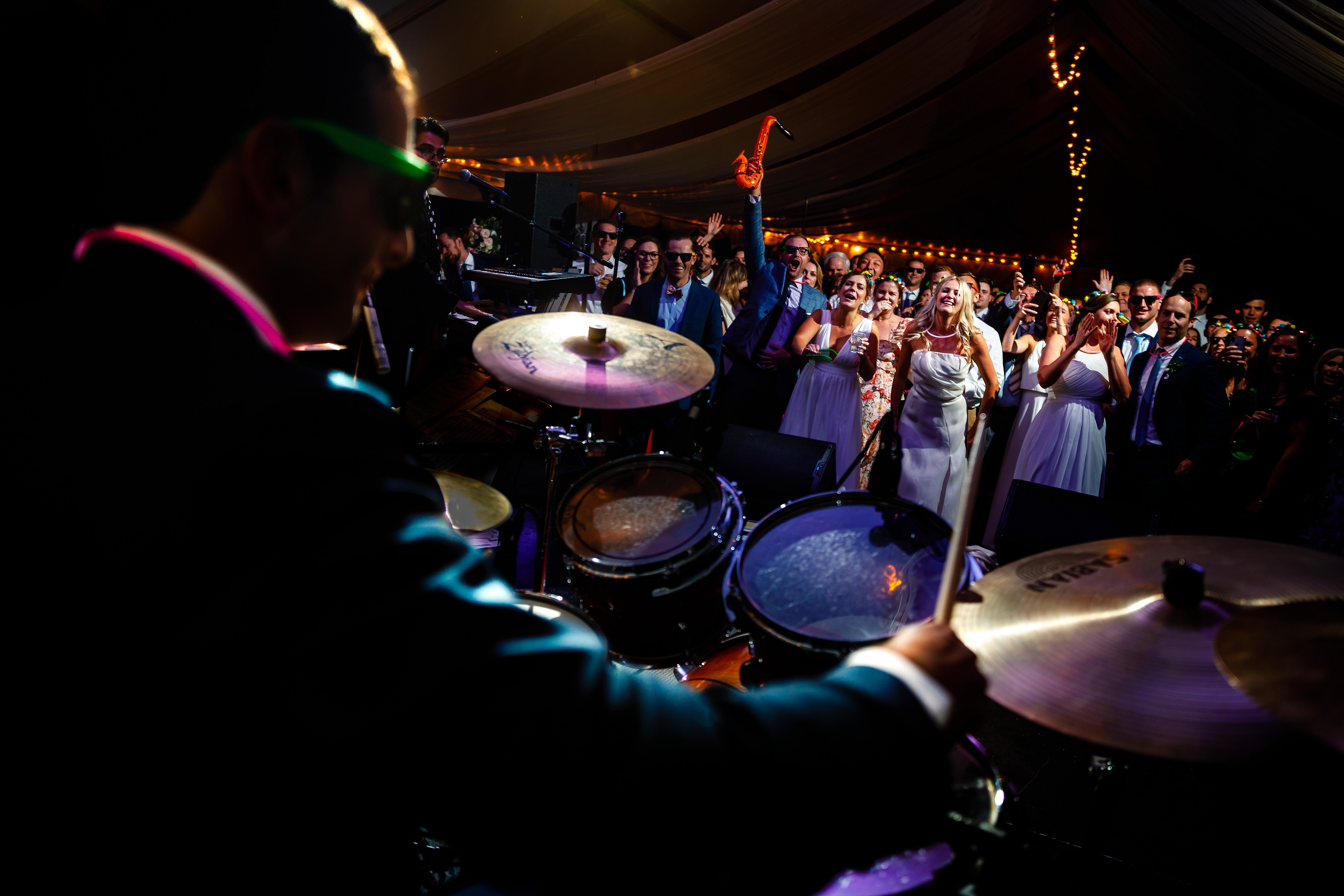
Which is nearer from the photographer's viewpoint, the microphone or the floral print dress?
the microphone

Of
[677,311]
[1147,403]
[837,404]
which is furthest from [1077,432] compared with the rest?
[677,311]

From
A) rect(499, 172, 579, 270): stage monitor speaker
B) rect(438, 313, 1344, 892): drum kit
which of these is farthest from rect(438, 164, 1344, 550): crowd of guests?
rect(438, 313, 1344, 892): drum kit

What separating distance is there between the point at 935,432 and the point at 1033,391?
136 cm

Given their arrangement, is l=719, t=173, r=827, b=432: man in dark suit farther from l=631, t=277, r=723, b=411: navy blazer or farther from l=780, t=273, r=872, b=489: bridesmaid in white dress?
l=631, t=277, r=723, b=411: navy blazer

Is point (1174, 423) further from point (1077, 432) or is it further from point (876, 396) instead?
point (876, 396)

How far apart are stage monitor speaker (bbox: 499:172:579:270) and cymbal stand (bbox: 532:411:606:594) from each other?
10.9 feet

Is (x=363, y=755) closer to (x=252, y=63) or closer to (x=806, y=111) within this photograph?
(x=252, y=63)

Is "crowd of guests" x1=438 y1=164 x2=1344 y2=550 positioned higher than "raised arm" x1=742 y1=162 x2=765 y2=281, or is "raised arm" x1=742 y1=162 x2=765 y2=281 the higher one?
"raised arm" x1=742 y1=162 x2=765 y2=281

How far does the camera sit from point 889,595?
1.77 m

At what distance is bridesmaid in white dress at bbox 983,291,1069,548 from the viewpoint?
17.5 feet

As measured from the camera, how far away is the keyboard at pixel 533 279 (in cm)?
430

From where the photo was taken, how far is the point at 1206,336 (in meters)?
6.77

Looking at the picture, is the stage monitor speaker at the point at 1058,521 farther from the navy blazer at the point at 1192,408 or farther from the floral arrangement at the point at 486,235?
the floral arrangement at the point at 486,235

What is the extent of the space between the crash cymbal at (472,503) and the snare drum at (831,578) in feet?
2.83
